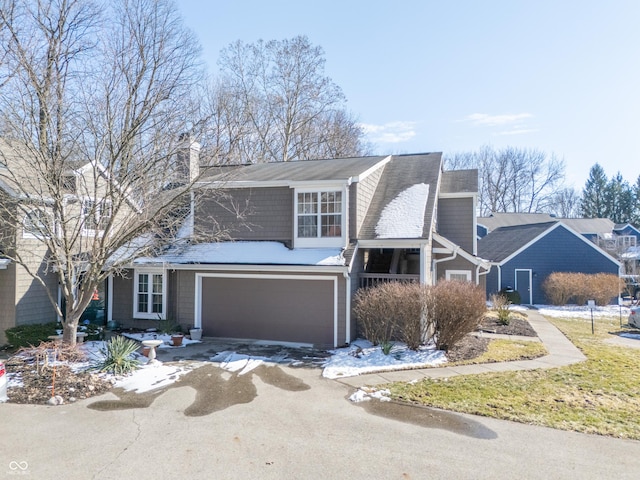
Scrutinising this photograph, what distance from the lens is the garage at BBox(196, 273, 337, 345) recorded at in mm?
12695

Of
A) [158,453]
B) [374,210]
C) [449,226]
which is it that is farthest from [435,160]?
[158,453]

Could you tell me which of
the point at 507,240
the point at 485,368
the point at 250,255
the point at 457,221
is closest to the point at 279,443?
the point at 485,368

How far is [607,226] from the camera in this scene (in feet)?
153

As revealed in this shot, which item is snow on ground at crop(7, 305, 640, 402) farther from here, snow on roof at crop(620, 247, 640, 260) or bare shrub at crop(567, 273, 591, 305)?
snow on roof at crop(620, 247, 640, 260)

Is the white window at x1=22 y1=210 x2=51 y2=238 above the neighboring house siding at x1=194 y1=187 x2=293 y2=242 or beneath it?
beneath

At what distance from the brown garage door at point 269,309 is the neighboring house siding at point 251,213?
179cm

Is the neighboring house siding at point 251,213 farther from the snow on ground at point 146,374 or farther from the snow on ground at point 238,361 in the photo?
the snow on ground at point 146,374

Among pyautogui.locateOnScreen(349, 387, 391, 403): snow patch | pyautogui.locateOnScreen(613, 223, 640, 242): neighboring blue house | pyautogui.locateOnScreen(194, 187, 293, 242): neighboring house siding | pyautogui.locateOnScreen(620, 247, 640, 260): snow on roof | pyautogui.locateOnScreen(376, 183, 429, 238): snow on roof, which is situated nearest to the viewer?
pyautogui.locateOnScreen(349, 387, 391, 403): snow patch

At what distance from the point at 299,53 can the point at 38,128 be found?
23521 mm

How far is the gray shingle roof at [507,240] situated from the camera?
2597 centimetres

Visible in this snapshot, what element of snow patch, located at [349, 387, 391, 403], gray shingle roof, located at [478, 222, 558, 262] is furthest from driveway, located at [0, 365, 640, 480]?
gray shingle roof, located at [478, 222, 558, 262]

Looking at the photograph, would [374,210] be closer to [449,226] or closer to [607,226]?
[449,226]

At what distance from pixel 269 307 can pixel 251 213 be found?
134 inches

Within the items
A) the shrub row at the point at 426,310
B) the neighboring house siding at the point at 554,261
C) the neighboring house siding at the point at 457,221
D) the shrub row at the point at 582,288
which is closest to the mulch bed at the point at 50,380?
the shrub row at the point at 426,310
